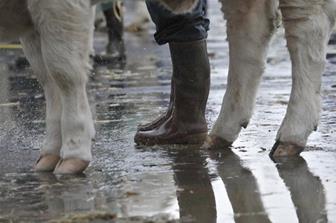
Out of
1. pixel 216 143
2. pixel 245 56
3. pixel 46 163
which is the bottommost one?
pixel 216 143

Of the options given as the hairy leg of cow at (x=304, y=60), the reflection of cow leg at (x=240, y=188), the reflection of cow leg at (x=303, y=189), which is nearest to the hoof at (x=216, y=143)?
the reflection of cow leg at (x=240, y=188)

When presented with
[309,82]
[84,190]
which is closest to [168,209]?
[84,190]

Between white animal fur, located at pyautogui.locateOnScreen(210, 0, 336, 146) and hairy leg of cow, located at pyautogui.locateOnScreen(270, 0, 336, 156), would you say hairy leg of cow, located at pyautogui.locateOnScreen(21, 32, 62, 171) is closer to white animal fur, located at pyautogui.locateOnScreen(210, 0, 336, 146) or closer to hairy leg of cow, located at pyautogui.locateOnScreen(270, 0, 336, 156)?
white animal fur, located at pyautogui.locateOnScreen(210, 0, 336, 146)

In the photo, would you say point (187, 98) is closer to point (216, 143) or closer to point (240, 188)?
point (216, 143)

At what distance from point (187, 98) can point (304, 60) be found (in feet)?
Answer: 2.78

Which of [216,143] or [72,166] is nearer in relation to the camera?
[72,166]

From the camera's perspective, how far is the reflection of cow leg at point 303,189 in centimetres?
427

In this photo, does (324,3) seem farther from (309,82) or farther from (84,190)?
(84,190)

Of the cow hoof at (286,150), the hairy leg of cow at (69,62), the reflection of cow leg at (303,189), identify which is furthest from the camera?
the cow hoof at (286,150)

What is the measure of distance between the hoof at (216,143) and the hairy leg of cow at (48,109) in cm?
99

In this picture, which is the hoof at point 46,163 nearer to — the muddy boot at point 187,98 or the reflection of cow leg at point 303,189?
the muddy boot at point 187,98

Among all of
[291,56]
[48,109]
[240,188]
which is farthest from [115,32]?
[240,188]

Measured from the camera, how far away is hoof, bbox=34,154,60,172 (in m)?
5.36

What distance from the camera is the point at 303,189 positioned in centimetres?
475
